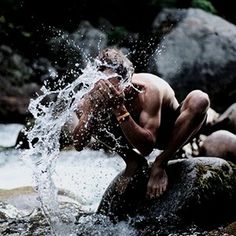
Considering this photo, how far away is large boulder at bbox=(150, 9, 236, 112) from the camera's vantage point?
1119cm

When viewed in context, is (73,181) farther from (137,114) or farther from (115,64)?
(115,64)

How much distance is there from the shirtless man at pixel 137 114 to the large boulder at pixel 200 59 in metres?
6.49

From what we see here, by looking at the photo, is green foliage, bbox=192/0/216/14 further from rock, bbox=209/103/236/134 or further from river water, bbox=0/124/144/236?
river water, bbox=0/124/144/236

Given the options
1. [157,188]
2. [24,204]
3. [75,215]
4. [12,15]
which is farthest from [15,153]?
[12,15]

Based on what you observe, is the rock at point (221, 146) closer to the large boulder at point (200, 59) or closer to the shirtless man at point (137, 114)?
the shirtless man at point (137, 114)

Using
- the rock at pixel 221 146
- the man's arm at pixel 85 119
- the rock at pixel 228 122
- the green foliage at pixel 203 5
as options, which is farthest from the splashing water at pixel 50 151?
the green foliage at pixel 203 5

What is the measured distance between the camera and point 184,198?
4.32m

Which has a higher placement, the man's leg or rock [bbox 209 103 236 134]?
the man's leg

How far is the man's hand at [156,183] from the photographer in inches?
175

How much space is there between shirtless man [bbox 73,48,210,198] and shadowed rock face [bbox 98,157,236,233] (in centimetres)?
11

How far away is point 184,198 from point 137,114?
792 mm

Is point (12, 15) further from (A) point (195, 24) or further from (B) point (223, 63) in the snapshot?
(B) point (223, 63)

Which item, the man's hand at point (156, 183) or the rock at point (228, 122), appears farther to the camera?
the rock at point (228, 122)

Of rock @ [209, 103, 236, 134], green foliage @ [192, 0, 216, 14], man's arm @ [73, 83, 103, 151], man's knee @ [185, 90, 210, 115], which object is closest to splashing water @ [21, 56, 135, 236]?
man's arm @ [73, 83, 103, 151]
